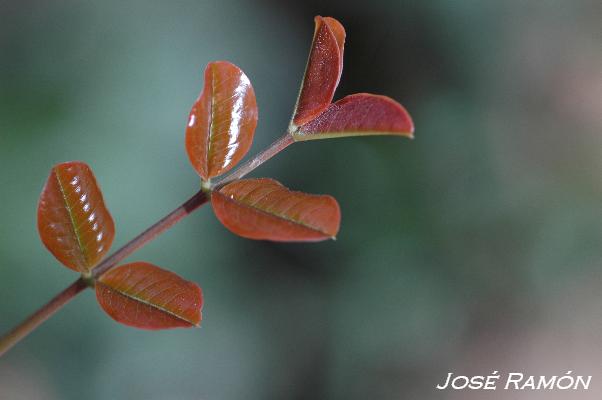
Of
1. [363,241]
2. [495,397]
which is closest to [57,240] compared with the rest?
[363,241]

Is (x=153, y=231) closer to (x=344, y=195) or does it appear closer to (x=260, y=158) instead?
(x=260, y=158)

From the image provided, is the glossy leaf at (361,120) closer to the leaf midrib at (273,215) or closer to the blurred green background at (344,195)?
the leaf midrib at (273,215)

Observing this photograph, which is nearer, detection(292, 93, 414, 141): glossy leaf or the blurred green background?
detection(292, 93, 414, 141): glossy leaf

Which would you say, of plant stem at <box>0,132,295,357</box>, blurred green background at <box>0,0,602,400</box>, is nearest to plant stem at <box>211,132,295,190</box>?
plant stem at <box>0,132,295,357</box>

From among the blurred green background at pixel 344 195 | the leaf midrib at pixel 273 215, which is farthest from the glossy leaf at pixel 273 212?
the blurred green background at pixel 344 195

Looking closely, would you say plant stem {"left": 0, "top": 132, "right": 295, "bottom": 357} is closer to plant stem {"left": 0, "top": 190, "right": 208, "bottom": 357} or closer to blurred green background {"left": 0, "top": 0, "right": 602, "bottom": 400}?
plant stem {"left": 0, "top": 190, "right": 208, "bottom": 357}

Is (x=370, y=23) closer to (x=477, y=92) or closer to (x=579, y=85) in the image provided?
(x=477, y=92)

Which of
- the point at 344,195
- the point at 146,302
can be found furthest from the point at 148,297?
the point at 344,195
